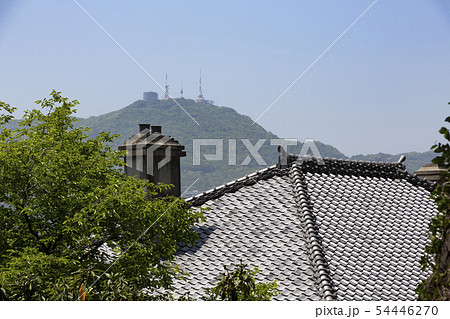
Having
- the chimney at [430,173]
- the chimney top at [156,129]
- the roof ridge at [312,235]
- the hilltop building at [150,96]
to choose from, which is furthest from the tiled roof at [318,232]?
the hilltop building at [150,96]

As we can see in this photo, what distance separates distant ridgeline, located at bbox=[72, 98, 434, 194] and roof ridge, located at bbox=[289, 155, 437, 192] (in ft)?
32.7

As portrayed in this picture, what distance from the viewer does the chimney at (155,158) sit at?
1781cm

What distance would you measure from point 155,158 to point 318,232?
5.89 m

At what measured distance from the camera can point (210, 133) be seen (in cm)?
5106

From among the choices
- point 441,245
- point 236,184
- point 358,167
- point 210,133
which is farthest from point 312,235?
point 210,133

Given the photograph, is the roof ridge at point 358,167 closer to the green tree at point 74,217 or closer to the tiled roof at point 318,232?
the tiled roof at point 318,232

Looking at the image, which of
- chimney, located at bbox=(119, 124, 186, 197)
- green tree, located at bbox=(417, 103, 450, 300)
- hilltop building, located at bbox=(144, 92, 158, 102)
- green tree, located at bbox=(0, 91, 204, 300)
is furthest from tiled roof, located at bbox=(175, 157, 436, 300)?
hilltop building, located at bbox=(144, 92, 158, 102)

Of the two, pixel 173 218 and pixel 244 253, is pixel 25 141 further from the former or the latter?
pixel 244 253

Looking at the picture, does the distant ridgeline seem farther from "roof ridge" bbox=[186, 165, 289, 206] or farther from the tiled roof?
the tiled roof

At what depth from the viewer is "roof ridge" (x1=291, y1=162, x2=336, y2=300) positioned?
12.4 m

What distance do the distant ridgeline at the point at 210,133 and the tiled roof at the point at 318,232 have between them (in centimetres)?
1104

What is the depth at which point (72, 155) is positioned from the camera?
1080cm

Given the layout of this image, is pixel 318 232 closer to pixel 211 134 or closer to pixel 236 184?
pixel 236 184
